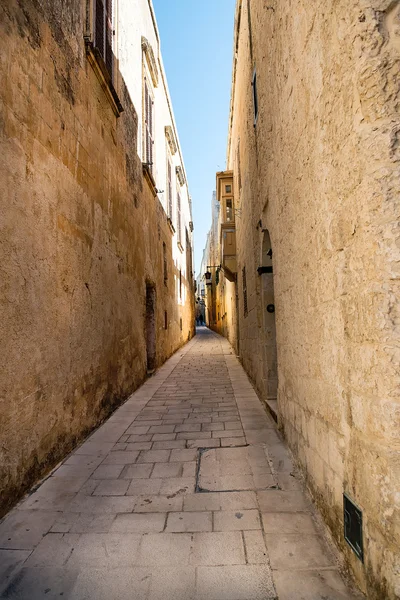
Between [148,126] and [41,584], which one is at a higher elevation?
[148,126]

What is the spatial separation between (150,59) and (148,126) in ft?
6.60

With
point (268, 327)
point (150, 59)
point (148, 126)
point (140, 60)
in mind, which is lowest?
point (268, 327)

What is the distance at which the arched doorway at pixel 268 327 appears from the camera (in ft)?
16.2

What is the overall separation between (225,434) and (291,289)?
1861 millimetres

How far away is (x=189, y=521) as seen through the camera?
2199mm

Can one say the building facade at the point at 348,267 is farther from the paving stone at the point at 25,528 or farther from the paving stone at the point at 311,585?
the paving stone at the point at 25,528

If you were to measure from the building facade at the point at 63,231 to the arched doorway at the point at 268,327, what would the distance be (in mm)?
2354

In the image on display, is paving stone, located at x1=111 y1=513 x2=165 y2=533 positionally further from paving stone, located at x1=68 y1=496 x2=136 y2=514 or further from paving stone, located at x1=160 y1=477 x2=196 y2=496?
paving stone, located at x1=160 y1=477 x2=196 y2=496

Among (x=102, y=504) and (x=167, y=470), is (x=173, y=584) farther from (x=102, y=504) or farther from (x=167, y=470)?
(x=167, y=470)

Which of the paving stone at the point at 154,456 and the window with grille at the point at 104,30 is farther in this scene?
the window with grille at the point at 104,30

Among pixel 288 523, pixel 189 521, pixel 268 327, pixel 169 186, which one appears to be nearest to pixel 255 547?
pixel 288 523

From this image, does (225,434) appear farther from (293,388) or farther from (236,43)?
(236,43)

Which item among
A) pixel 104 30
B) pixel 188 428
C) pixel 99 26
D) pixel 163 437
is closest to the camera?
pixel 163 437

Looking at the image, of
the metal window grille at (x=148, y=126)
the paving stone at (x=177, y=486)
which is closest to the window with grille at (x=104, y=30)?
the metal window grille at (x=148, y=126)
